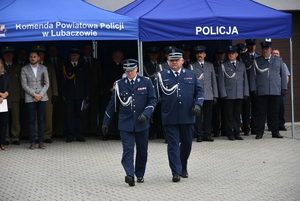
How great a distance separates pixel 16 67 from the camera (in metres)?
13.2

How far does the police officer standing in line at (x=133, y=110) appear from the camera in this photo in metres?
9.01

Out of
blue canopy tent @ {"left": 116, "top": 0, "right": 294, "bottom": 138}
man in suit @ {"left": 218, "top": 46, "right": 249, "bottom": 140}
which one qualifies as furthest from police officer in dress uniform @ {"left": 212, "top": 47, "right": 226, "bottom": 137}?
blue canopy tent @ {"left": 116, "top": 0, "right": 294, "bottom": 138}

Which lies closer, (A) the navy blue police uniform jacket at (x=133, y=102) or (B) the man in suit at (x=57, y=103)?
(A) the navy blue police uniform jacket at (x=133, y=102)

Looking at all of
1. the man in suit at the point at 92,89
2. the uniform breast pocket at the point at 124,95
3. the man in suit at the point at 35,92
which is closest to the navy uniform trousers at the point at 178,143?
the uniform breast pocket at the point at 124,95

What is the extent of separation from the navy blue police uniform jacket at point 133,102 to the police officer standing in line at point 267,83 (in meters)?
5.13

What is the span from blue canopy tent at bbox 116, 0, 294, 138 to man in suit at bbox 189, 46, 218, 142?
0.67 m

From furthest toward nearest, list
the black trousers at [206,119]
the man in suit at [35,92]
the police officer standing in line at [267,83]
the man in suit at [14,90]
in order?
the police officer standing in line at [267,83]
the black trousers at [206,119]
the man in suit at [14,90]
the man in suit at [35,92]

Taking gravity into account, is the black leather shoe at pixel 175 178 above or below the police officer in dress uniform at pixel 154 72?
below

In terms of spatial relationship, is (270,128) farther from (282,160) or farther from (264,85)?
(282,160)

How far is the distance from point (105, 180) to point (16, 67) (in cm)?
469

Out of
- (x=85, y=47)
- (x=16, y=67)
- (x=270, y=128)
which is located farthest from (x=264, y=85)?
(x=16, y=67)

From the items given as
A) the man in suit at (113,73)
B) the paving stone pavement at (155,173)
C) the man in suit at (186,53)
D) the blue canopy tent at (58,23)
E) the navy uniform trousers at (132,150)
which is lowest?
the paving stone pavement at (155,173)

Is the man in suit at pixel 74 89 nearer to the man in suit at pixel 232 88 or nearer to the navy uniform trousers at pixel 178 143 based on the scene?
the man in suit at pixel 232 88

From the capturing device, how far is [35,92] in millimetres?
12531
